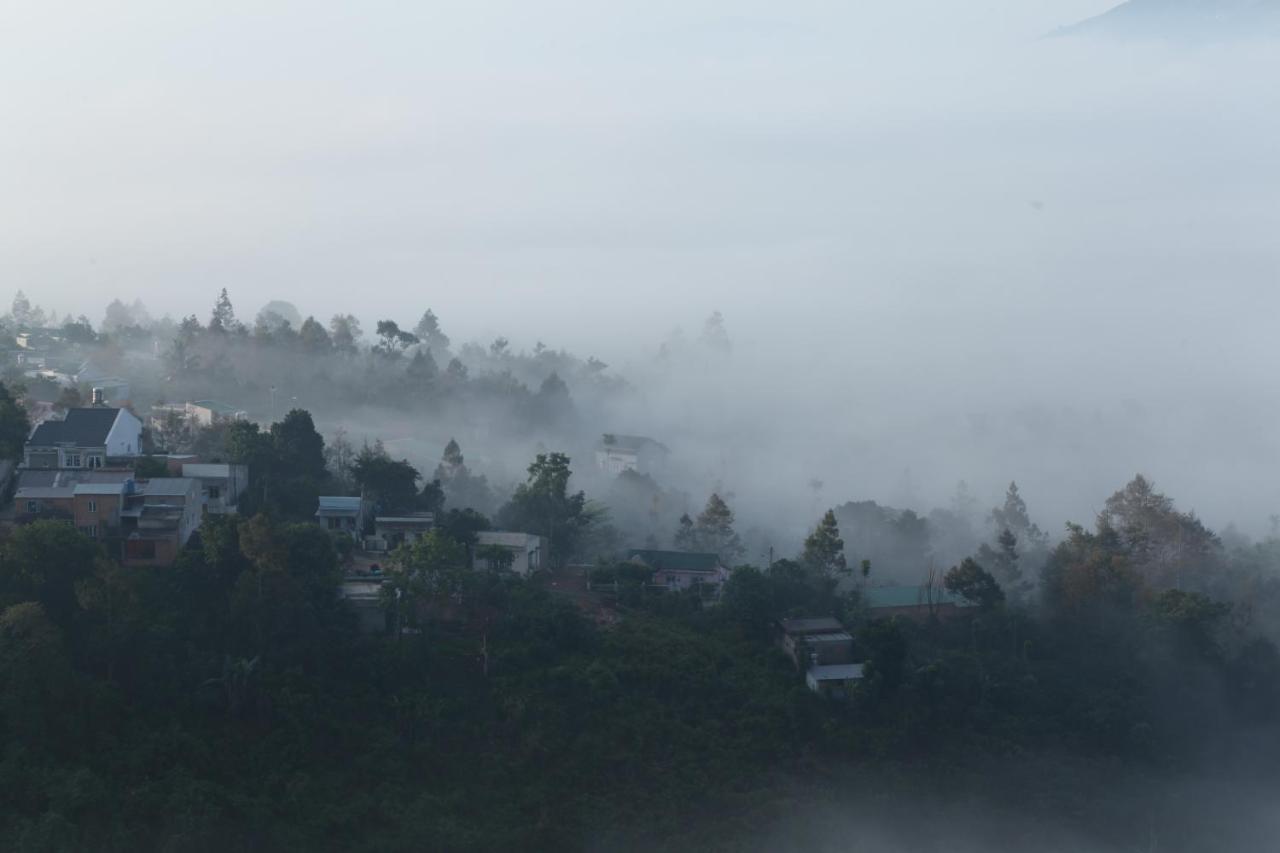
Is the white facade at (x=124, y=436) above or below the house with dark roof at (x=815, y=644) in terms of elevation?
above

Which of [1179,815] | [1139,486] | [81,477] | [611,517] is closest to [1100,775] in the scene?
[1179,815]

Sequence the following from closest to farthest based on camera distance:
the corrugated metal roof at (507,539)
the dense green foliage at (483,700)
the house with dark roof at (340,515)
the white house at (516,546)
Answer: the dense green foliage at (483,700)
the white house at (516,546)
the house with dark roof at (340,515)
the corrugated metal roof at (507,539)

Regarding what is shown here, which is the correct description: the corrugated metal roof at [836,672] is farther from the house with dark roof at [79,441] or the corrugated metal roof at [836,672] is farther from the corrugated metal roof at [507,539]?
the house with dark roof at [79,441]

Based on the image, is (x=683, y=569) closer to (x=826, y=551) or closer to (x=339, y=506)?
(x=826, y=551)

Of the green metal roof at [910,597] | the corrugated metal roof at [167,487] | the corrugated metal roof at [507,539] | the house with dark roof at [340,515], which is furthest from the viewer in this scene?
the green metal roof at [910,597]

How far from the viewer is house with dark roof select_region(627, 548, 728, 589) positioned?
931 inches

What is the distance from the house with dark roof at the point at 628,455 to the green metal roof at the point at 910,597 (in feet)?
34.6

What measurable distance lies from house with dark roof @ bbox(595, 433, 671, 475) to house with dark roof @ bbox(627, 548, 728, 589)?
9.13 m

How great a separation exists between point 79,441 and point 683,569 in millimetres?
10276

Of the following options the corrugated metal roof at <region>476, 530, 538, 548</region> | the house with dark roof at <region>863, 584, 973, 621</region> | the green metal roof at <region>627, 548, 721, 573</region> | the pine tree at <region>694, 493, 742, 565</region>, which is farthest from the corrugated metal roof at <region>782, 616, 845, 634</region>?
the pine tree at <region>694, 493, 742, 565</region>

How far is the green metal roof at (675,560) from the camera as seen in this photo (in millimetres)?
23906

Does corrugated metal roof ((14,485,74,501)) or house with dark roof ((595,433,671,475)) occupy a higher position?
house with dark roof ((595,433,671,475))

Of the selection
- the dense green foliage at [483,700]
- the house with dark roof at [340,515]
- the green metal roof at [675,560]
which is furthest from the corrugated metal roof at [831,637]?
the house with dark roof at [340,515]

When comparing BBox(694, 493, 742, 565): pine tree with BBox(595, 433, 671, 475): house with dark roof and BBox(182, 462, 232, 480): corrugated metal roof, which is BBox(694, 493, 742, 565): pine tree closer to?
BBox(595, 433, 671, 475): house with dark roof
